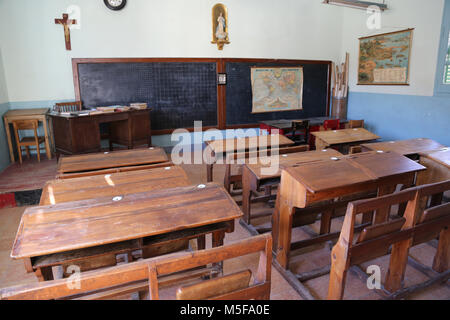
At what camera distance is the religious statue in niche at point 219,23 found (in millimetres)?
5590

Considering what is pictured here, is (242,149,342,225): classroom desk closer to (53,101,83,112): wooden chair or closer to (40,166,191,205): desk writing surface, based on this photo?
(40,166,191,205): desk writing surface

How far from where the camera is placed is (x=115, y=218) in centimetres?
155

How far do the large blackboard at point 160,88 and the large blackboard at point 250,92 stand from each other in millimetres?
354

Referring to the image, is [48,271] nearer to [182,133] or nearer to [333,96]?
[182,133]

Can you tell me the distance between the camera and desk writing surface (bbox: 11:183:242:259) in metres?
1.36

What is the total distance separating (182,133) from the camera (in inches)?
230

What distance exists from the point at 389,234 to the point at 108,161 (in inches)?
89.7

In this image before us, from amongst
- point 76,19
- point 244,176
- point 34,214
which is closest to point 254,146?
point 244,176

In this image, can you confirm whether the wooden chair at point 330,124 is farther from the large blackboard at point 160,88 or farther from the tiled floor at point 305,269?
the tiled floor at point 305,269

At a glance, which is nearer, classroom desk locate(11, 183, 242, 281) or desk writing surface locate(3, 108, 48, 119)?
classroom desk locate(11, 183, 242, 281)

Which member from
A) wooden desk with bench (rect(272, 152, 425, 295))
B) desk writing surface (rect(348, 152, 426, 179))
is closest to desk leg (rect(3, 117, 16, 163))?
wooden desk with bench (rect(272, 152, 425, 295))

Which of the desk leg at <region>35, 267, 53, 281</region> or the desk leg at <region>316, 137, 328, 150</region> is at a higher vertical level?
the desk leg at <region>316, 137, 328, 150</region>

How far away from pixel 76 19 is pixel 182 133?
252 centimetres

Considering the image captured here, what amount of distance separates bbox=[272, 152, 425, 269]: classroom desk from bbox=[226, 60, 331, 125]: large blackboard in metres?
3.93
